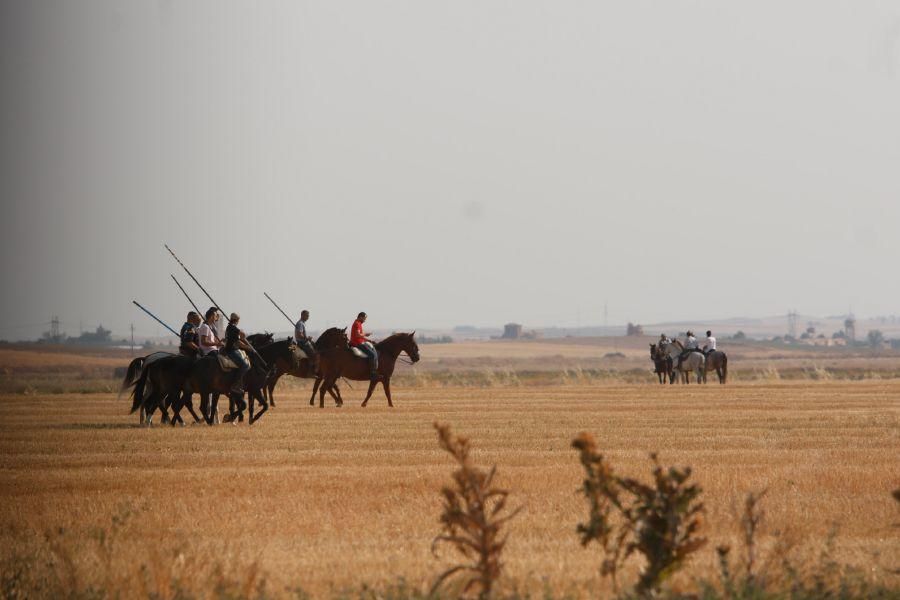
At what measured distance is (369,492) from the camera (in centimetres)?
1628

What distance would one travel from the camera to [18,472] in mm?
19062

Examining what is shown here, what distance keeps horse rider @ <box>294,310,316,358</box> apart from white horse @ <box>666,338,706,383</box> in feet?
68.8

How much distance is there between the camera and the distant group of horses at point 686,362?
52.1 metres

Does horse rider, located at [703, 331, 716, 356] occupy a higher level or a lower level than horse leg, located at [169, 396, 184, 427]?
higher

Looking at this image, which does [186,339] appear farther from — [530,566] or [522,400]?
[530,566]

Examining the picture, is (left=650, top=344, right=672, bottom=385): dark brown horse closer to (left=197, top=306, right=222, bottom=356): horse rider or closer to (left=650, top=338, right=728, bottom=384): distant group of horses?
(left=650, top=338, right=728, bottom=384): distant group of horses

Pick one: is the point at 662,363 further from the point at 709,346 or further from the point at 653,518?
the point at 653,518

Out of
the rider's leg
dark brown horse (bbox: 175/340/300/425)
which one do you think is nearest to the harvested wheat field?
dark brown horse (bbox: 175/340/300/425)

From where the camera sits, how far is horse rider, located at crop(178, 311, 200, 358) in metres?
28.0

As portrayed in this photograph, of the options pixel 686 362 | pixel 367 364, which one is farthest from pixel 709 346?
pixel 367 364

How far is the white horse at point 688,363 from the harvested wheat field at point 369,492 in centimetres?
2095

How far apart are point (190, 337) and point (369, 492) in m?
13.0

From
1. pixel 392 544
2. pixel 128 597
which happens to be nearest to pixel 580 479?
pixel 392 544

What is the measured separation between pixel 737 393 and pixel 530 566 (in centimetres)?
2924
